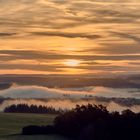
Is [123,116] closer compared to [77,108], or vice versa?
[123,116]

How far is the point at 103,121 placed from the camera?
156500mm

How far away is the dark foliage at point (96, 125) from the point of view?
151500 millimetres

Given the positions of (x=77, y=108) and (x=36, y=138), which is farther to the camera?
(x=77, y=108)

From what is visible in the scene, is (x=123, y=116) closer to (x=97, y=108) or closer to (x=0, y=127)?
(x=97, y=108)

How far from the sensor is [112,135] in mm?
151500

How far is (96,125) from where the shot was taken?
153 m

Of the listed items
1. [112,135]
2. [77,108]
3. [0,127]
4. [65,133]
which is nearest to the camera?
[112,135]

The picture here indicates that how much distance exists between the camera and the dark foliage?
15150 cm

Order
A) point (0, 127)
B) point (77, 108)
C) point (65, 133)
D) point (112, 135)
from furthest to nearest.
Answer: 1. point (0, 127)
2. point (77, 108)
3. point (65, 133)
4. point (112, 135)

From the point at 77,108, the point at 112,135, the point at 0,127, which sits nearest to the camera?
the point at 112,135

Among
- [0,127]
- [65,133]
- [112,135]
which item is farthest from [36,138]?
[0,127]

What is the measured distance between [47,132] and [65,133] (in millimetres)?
5966

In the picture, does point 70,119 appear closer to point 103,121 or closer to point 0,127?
point 103,121

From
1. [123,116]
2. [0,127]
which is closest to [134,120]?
[123,116]
